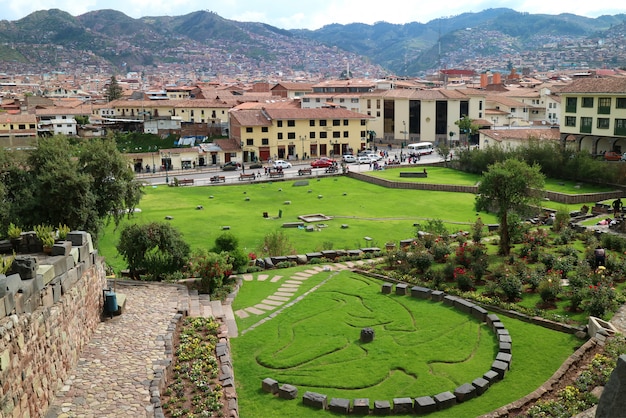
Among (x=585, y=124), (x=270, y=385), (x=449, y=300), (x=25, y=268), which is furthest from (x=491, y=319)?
(x=585, y=124)

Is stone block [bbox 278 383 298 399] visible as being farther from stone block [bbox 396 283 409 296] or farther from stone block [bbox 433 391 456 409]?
stone block [bbox 396 283 409 296]

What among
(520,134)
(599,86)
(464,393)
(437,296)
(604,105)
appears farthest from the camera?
(520,134)

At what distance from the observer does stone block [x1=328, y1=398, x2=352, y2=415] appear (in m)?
14.3

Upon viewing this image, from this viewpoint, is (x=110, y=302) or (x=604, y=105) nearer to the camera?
(x=110, y=302)

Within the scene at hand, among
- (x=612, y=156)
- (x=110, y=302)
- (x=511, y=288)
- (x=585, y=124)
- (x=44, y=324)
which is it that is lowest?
(x=511, y=288)

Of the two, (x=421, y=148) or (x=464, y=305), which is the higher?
(x=421, y=148)

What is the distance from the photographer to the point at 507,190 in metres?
26.9

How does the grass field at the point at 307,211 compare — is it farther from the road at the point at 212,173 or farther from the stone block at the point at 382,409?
the stone block at the point at 382,409

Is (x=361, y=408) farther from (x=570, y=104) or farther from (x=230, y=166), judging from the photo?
(x=230, y=166)

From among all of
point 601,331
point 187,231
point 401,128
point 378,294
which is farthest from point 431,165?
point 601,331

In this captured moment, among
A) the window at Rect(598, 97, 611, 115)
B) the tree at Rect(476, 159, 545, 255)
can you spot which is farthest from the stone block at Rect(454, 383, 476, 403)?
the window at Rect(598, 97, 611, 115)

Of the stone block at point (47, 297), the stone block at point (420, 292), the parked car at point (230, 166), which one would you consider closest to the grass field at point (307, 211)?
the stone block at point (420, 292)

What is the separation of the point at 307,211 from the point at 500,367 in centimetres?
2712

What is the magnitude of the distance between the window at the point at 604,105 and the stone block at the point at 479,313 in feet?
132
